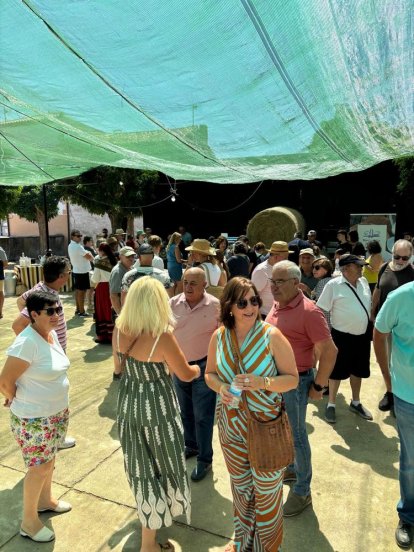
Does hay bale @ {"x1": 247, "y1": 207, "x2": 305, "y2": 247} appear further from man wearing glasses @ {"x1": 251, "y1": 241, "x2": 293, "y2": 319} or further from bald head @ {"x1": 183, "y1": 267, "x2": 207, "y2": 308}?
bald head @ {"x1": 183, "y1": 267, "x2": 207, "y2": 308}

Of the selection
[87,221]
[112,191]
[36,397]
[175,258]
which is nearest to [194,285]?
[36,397]

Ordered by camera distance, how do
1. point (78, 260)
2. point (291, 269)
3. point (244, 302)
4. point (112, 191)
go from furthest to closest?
point (112, 191)
point (78, 260)
point (291, 269)
point (244, 302)

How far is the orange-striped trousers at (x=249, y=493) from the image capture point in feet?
6.73

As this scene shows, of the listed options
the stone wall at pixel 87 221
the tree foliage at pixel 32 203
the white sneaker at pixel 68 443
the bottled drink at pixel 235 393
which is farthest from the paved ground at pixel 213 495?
the stone wall at pixel 87 221

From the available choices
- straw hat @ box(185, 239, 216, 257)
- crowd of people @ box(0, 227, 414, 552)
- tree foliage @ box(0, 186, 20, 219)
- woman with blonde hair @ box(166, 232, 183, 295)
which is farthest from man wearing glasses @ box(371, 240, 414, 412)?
tree foliage @ box(0, 186, 20, 219)

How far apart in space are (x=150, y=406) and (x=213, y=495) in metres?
1.09

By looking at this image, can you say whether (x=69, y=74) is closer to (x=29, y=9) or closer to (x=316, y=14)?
(x=29, y=9)

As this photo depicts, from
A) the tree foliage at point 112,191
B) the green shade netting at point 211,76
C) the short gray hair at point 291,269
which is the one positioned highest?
the tree foliage at point 112,191

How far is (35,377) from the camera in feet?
7.70

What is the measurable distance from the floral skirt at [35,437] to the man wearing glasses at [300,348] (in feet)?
4.79

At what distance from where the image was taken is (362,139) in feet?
11.8

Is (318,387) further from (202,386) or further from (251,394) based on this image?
(202,386)

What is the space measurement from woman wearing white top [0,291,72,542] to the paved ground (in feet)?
1.04

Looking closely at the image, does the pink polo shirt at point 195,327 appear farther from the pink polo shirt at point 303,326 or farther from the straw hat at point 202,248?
the straw hat at point 202,248
